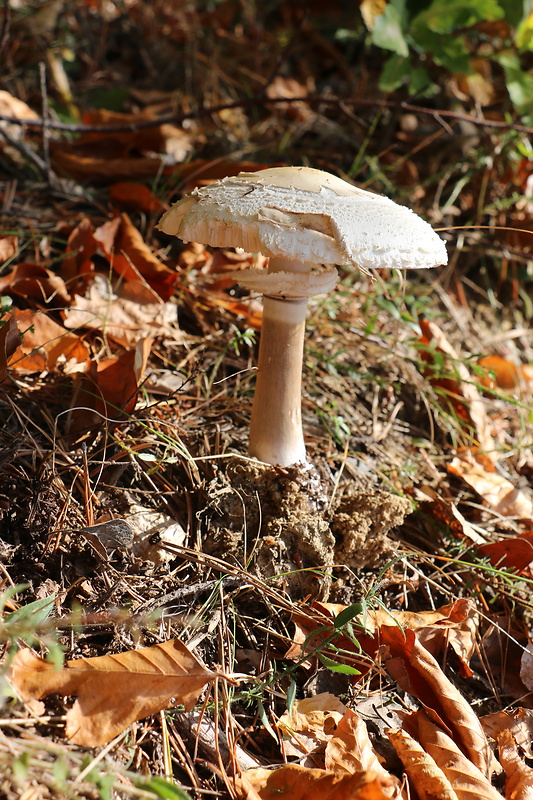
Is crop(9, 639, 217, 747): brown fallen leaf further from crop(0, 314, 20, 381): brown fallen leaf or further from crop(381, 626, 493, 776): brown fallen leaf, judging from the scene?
crop(0, 314, 20, 381): brown fallen leaf

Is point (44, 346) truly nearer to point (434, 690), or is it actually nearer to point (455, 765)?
point (434, 690)

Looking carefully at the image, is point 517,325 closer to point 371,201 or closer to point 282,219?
point 371,201

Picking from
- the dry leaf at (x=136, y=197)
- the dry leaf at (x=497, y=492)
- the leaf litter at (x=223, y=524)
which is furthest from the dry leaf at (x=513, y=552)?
the dry leaf at (x=136, y=197)

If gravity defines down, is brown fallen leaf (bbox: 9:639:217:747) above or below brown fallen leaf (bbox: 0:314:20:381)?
below

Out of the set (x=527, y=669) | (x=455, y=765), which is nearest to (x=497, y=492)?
(x=527, y=669)

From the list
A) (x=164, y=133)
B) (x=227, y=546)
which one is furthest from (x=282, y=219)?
(x=164, y=133)

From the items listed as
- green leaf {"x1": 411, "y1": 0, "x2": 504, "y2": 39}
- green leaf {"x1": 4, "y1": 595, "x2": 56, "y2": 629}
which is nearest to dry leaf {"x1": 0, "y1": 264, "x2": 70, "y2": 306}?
green leaf {"x1": 4, "y1": 595, "x2": 56, "y2": 629}

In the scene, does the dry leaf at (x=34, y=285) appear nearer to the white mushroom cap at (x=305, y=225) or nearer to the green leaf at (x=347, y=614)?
the white mushroom cap at (x=305, y=225)
